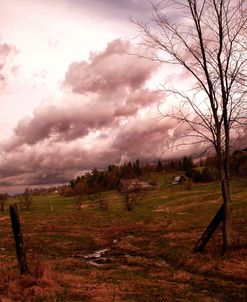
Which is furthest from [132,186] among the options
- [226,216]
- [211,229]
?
[226,216]

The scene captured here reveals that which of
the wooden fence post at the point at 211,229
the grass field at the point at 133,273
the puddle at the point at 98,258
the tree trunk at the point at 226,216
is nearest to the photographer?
the grass field at the point at 133,273

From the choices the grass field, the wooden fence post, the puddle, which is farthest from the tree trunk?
the puddle

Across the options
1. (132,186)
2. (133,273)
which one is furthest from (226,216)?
(132,186)

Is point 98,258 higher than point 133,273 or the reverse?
the reverse

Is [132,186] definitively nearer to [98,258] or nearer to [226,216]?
[98,258]

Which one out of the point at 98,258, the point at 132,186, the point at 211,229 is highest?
the point at 211,229

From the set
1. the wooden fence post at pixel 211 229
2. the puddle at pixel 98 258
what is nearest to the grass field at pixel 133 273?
the puddle at pixel 98 258

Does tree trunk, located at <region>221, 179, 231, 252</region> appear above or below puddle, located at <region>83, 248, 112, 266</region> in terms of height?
above

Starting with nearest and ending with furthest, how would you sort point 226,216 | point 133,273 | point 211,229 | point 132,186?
point 133,273 → point 226,216 → point 211,229 → point 132,186

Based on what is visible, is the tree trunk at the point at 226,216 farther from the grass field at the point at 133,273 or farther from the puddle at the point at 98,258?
the puddle at the point at 98,258

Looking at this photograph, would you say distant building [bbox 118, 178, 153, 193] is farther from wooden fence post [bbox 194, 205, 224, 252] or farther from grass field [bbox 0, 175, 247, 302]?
wooden fence post [bbox 194, 205, 224, 252]

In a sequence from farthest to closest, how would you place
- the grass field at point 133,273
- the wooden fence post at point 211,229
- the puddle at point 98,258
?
1. the puddle at point 98,258
2. the wooden fence post at point 211,229
3. the grass field at point 133,273

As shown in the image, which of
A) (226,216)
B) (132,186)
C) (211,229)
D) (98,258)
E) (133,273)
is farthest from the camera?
(132,186)

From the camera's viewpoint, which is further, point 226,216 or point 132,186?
point 132,186
